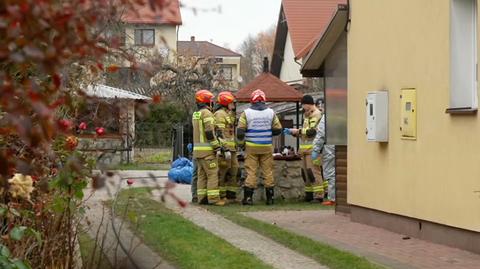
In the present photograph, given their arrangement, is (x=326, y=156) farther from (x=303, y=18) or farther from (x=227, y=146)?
(x=303, y=18)

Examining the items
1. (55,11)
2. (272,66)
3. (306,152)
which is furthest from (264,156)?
(272,66)

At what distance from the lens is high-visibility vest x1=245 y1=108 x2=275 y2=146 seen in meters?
14.6

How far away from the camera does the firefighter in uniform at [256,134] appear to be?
14578 millimetres

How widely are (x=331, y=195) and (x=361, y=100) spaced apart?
11.8 feet

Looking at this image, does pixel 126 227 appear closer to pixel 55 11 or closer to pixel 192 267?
pixel 192 267

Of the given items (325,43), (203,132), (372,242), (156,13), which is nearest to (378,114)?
(372,242)

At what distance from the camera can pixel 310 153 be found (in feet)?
49.7

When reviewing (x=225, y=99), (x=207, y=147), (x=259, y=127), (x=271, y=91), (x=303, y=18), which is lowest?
(x=207, y=147)

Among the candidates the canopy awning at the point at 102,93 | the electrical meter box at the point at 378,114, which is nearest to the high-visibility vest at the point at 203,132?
the canopy awning at the point at 102,93

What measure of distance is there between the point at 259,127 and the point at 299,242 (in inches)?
189

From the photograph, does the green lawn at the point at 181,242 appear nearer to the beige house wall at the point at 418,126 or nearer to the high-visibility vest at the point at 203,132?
the beige house wall at the point at 418,126

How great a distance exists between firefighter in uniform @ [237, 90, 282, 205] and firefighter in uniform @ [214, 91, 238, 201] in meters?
0.24

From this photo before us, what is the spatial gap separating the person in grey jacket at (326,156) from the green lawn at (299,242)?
841 millimetres

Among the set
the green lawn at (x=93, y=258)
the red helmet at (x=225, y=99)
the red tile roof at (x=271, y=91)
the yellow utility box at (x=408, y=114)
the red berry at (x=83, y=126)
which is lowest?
the green lawn at (x=93, y=258)
